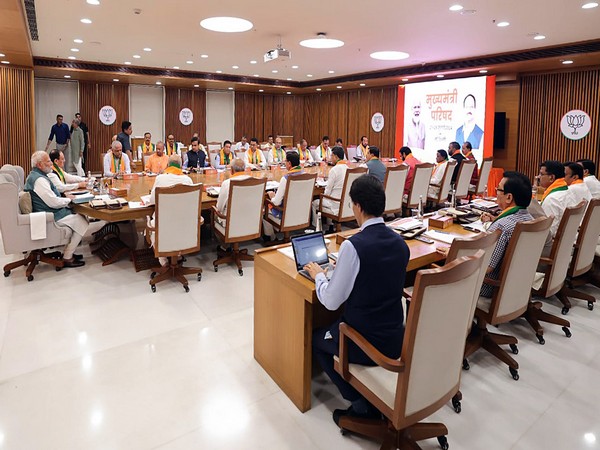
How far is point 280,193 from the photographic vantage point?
474 cm

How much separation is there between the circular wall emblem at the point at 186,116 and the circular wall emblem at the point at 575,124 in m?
10.6

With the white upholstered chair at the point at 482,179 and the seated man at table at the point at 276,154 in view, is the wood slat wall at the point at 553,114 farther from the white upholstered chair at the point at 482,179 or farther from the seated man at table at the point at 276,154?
the seated man at table at the point at 276,154

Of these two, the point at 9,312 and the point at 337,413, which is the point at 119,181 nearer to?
the point at 9,312

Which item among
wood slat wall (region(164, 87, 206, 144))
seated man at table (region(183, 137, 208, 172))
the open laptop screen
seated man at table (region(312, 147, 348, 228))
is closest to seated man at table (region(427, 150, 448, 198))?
seated man at table (region(312, 147, 348, 228))

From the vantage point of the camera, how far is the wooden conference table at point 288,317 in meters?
2.20

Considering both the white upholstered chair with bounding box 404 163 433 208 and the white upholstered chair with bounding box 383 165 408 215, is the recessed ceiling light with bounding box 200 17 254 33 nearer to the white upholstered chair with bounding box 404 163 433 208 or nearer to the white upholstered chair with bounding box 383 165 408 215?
the white upholstered chair with bounding box 383 165 408 215

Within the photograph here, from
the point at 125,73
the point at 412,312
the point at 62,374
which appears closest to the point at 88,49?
the point at 125,73

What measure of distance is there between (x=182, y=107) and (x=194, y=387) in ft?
41.7

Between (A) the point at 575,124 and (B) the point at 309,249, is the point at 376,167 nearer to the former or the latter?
(B) the point at 309,249

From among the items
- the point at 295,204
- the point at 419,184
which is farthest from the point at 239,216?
the point at 419,184

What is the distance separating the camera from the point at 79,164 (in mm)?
11531

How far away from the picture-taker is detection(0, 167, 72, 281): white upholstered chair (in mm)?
4021

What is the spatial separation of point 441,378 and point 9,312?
3469mm

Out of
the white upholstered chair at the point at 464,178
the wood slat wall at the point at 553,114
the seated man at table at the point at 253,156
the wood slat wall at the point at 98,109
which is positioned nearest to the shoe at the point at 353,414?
the white upholstered chair at the point at 464,178
